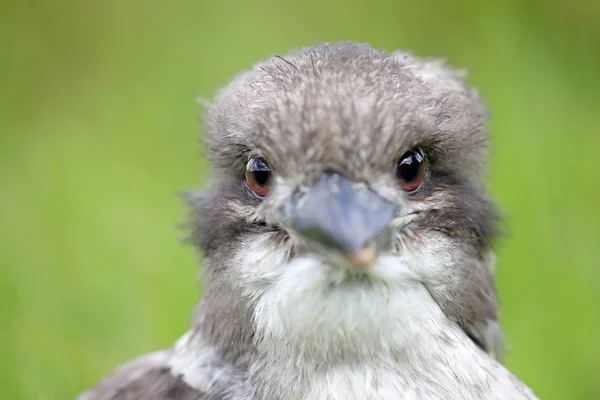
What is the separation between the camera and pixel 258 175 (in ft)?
9.04

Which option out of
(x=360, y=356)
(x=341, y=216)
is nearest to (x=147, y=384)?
(x=360, y=356)

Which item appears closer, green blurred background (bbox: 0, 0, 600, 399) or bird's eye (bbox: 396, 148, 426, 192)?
bird's eye (bbox: 396, 148, 426, 192)

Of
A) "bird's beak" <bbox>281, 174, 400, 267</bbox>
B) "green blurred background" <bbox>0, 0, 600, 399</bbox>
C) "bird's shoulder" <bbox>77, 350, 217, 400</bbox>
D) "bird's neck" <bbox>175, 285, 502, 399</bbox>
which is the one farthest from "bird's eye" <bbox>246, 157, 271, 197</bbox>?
"green blurred background" <bbox>0, 0, 600, 399</bbox>

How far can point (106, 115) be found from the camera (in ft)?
22.3

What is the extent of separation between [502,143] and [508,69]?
A: 0.56 m

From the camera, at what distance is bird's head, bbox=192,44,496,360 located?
2523 mm

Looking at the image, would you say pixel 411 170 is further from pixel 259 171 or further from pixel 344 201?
pixel 259 171

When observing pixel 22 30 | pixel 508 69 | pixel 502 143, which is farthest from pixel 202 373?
pixel 22 30

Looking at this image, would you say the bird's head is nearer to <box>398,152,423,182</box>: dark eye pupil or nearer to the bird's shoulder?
<box>398,152,423,182</box>: dark eye pupil

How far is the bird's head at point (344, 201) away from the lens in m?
2.52

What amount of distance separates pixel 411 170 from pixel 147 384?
1154mm

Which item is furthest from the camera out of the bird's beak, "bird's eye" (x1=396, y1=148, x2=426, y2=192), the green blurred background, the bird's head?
the green blurred background

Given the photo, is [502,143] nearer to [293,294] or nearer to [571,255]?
[571,255]

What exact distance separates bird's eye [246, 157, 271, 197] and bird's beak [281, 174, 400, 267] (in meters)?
0.17
